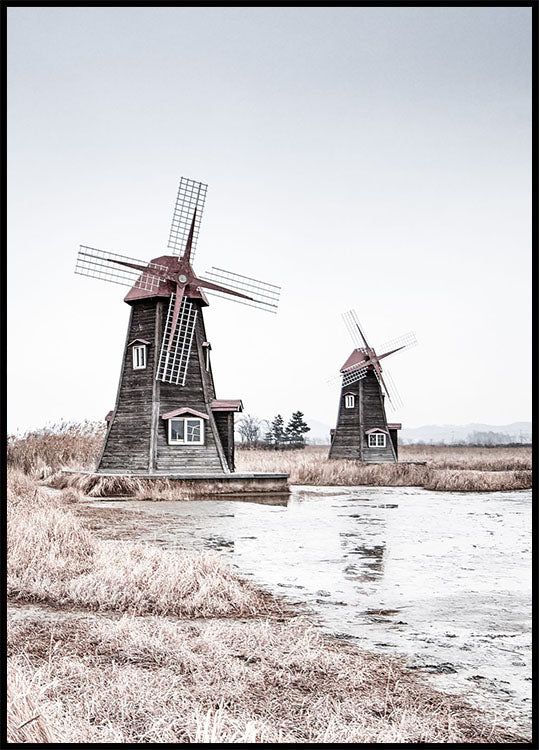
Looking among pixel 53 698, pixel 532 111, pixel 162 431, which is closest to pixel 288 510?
pixel 162 431

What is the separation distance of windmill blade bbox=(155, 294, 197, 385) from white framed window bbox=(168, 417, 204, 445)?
1.10m

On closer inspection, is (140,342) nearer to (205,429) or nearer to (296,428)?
(205,429)

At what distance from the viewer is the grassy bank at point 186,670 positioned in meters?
3.35

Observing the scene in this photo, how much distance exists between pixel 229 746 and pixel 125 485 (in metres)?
16.7

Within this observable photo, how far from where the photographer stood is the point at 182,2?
9.88 feet

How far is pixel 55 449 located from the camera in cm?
2386

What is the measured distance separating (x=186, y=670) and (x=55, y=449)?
A: 2063cm

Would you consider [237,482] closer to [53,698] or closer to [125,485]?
[125,485]

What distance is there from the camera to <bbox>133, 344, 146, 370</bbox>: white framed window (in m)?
21.5

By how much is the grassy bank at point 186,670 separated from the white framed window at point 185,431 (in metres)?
13.8

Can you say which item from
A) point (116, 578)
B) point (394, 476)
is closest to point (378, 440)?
point (394, 476)

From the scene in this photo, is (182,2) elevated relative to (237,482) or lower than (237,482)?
elevated

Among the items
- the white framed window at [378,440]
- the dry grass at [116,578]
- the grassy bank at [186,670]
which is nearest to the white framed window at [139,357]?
the dry grass at [116,578]

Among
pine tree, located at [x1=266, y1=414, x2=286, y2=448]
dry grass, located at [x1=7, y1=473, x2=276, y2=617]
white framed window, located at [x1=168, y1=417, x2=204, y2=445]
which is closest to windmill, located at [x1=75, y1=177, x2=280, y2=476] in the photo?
white framed window, located at [x1=168, y1=417, x2=204, y2=445]
